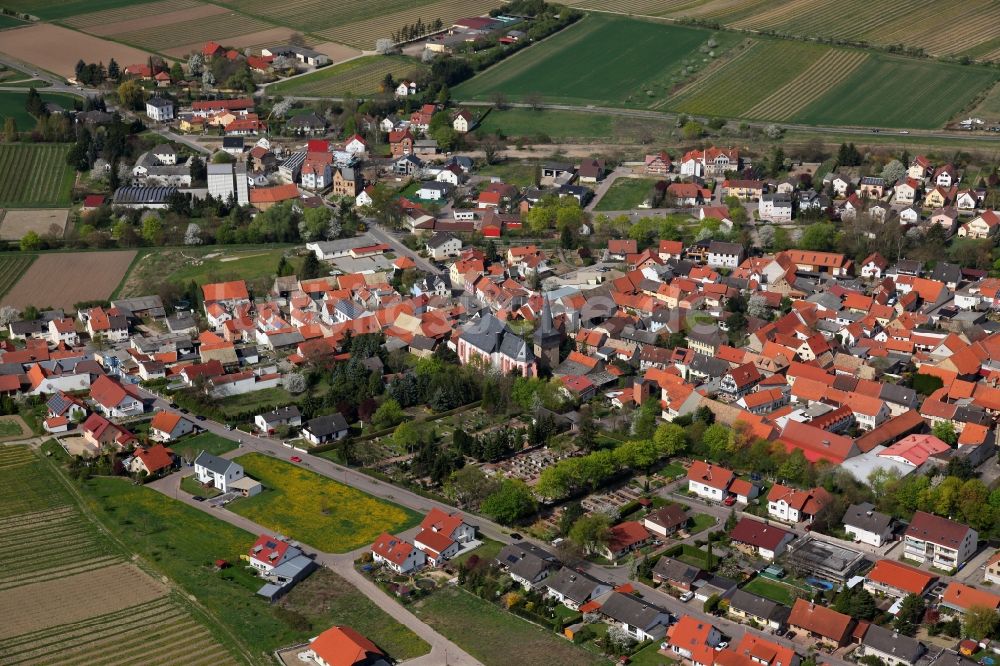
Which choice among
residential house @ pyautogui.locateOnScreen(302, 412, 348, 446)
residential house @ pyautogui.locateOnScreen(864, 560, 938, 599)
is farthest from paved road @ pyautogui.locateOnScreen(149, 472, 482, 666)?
residential house @ pyautogui.locateOnScreen(864, 560, 938, 599)

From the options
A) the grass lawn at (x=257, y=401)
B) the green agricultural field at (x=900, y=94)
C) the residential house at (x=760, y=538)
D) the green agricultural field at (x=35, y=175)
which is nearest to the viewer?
the residential house at (x=760, y=538)

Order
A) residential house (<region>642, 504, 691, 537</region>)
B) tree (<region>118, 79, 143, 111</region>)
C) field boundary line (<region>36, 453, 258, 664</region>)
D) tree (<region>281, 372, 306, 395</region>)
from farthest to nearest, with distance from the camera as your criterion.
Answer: tree (<region>118, 79, 143, 111</region>), tree (<region>281, 372, 306, 395</region>), residential house (<region>642, 504, 691, 537</region>), field boundary line (<region>36, 453, 258, 664</region>)

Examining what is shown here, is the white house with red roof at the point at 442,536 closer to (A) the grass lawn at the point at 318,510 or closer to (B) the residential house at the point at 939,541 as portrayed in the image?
(A) the grass lawn at the point at 318,510

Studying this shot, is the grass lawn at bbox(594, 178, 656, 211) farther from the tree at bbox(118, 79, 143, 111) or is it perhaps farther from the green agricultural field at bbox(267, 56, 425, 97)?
the tree at bbox(118, 79, 143, 111)

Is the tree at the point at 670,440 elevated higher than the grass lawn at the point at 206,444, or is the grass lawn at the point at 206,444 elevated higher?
the tree at the point at 670,440

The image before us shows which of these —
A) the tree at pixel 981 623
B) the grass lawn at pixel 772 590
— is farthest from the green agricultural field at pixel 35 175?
the tree at pixel 981 623

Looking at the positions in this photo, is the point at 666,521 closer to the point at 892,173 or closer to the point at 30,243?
the point at 892,173
